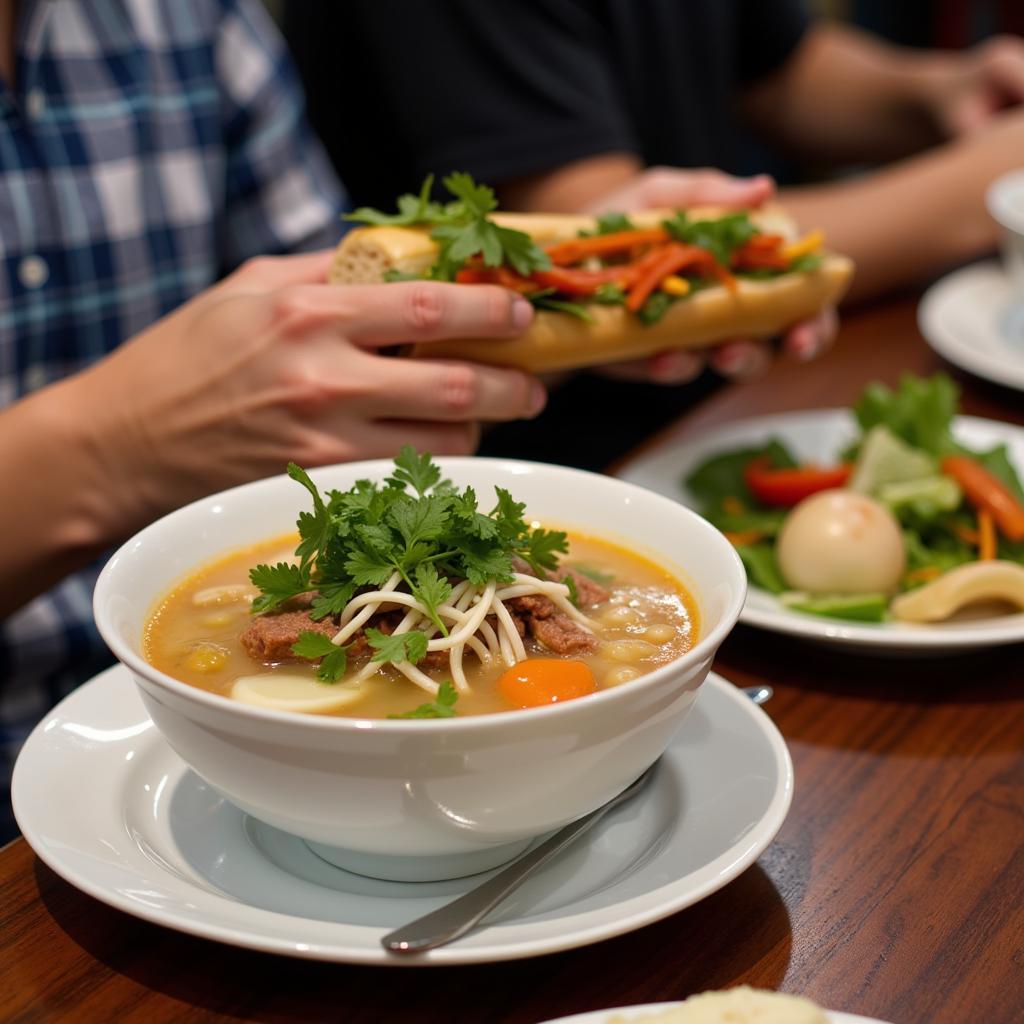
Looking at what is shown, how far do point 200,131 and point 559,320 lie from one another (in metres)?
1.11

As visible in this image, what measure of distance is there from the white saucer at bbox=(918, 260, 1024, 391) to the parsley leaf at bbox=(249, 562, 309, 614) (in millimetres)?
1807

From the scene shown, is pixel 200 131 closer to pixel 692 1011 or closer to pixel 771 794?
pixel 771 794

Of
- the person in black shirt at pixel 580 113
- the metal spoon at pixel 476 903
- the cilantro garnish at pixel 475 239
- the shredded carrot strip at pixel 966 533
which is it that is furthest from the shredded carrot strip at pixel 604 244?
the metal spoon at pixel 476 903

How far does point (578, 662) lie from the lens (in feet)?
3.99

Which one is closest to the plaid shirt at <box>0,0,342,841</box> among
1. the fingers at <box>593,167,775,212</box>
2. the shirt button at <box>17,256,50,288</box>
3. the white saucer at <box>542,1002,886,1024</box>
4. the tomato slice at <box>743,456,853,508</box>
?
the shirt button at <box>17,256,50,288</box>

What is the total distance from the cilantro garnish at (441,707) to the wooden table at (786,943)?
225 mm

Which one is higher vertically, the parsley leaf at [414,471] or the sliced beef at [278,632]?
the parsley leaf at [414,471]

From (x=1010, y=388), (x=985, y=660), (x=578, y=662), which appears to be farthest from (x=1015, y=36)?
(x=578, y=662)

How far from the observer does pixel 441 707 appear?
1.06 meters

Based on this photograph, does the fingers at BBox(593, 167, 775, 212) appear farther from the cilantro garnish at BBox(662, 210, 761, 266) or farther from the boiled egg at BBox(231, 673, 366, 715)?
the boiled egg at BBox(231, 673, 366, 715)

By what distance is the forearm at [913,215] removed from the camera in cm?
313

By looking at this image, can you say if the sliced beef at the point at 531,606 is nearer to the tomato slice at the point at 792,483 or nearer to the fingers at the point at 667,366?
the tomato slice at the point at 792,483

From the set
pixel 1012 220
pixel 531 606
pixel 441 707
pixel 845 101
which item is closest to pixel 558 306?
pixel 531 606

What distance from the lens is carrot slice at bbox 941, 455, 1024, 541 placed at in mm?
1949
